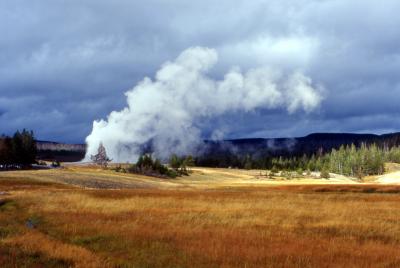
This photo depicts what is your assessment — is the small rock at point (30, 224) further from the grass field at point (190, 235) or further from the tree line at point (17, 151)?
the tree line at point (17, 151)

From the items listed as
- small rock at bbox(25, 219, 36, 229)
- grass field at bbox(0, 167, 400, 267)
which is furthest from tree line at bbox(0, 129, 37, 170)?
small rock at bbox(25, 219, 36, 229)

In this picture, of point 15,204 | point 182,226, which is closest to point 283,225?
point 182,226

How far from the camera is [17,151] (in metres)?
116

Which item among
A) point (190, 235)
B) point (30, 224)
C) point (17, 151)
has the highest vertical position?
point (17, 151)

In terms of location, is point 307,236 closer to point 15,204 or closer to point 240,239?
point 240,239

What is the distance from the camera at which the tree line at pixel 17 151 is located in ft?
372

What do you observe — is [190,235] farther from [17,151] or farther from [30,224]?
[17,151]

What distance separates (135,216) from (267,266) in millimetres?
14112

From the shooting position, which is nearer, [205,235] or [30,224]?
[205,235]

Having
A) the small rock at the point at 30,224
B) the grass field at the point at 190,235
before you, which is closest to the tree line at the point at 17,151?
the grass field at the point at 190,235

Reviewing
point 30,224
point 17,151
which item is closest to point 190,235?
point 30,224

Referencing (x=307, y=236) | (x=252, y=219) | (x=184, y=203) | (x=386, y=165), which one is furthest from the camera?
(x=386, y=165)

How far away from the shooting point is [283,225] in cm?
2456

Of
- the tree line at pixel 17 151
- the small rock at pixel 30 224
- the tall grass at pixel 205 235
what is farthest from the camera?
the tree line at pixel 17 151
